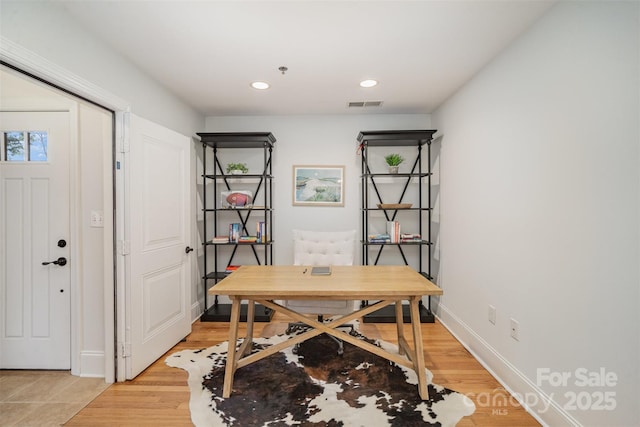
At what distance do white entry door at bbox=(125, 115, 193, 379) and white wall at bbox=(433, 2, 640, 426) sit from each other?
9.00 ft

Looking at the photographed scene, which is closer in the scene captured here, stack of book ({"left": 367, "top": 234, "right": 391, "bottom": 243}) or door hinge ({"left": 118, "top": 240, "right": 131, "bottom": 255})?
door hinge ({"left": 118, "top": 240, "right": 131, "bottom": 255})

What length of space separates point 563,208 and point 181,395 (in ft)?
8.77

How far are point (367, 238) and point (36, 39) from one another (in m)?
3.15

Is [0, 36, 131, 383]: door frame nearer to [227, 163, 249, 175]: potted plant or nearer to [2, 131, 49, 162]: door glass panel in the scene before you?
[2, 131, 49, 162]: door glass panel

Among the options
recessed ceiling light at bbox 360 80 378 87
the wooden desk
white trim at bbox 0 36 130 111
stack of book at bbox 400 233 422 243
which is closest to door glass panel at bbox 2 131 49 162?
white trim at bbox 0 36 130 111

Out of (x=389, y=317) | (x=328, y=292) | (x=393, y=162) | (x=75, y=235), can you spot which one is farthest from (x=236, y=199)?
(x=389, y=317)

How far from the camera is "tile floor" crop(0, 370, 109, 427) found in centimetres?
184

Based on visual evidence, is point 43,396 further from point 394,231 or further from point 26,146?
point 394,231

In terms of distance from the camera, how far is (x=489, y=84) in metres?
2.39

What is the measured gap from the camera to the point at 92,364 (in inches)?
90.7

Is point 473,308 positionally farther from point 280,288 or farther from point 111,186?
point 111,186

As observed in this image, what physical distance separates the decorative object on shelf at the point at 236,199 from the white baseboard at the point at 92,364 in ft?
6.08

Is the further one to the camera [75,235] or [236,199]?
[236,199]

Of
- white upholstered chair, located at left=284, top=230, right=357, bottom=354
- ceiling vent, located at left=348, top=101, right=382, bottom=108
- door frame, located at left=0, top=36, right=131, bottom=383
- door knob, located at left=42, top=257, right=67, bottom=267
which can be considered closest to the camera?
door frame, located at left=0, top=36, right=131, bottom=383
